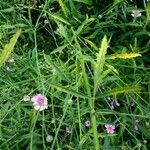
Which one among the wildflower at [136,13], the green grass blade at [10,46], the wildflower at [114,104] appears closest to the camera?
the green grass blade at [10,46]

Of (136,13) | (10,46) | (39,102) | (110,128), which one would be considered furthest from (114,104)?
(10,46)

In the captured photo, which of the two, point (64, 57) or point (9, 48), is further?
point (64, 57)

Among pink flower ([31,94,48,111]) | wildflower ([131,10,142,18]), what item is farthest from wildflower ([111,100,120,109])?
wildflower ([131,10,142,18])

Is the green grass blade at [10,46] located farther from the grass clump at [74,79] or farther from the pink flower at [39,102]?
the pink flower at [39,102]

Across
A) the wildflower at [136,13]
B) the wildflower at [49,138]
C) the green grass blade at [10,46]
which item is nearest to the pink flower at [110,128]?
the wildflower at [49,138]

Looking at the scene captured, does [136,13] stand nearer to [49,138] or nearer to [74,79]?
[74,79]

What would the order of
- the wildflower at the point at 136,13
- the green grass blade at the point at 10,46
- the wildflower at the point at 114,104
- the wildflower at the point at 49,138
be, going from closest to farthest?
the green grass blade at the point at 10,46
the wildflower at the point at 49,138
the wildflower at the point at 114,104
the wildflower at the point at 136,13

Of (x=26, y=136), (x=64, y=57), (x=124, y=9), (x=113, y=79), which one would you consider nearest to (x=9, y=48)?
(x=26, y=136)

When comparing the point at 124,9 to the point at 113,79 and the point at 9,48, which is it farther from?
the point at 9,48
